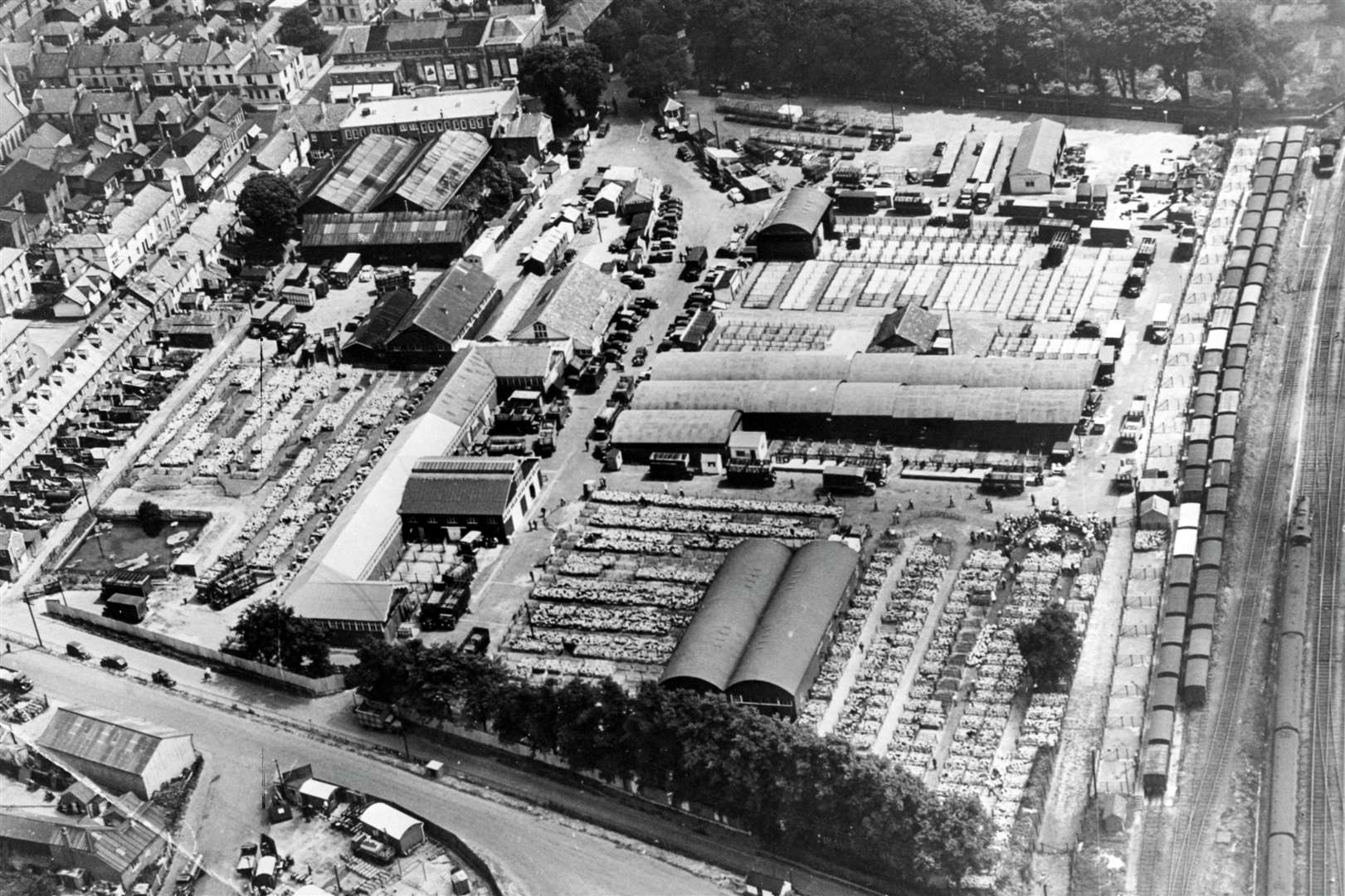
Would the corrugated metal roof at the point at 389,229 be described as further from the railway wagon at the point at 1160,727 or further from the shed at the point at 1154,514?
the railway wagon at the point at 1160,727

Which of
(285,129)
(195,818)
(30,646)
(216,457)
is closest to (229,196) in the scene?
(285,129)

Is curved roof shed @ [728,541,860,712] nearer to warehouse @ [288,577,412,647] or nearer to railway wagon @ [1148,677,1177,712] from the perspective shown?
railway wagon @ [1148,677,1177,712]

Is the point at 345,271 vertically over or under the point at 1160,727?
over

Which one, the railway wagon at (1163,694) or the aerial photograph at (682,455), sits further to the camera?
the railway wagon at (1163,694)

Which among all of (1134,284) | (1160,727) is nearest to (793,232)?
(1134,284)

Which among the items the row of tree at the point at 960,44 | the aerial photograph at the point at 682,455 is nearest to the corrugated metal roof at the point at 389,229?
the aerial photograph at the point at 682,455

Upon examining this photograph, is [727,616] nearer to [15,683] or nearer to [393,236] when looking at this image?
[15,683]

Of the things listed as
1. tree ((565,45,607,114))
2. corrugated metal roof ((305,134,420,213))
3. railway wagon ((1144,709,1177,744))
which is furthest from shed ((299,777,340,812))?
tree ((565,45,607,114))
